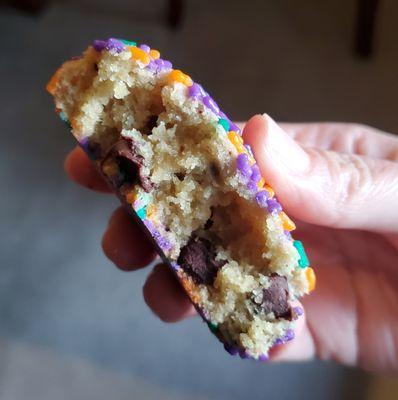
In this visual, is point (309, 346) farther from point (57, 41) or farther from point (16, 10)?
point (16, 10)

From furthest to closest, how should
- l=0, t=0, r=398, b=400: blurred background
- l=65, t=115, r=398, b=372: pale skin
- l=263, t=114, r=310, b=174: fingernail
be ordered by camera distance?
l=0, t=0, r=398, b=400: blurred background, l=65, t=115, r=398, b=372: pale skin, l=263, t=114, r=310, b=174: fingernail

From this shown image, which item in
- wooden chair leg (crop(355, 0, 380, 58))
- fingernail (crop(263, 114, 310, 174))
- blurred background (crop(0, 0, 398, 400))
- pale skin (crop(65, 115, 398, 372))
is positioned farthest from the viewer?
wooden chair leg (crop(355, 0, 380, 58))

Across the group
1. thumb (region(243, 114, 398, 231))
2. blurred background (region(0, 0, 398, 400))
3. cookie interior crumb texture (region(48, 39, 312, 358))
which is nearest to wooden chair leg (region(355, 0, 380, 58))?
blurred background (region(0, 0, 398, 400))

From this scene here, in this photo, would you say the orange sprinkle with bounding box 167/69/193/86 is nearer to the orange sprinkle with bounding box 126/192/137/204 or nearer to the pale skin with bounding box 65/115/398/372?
the orange sprinkle with bounding box 126/192/137/204

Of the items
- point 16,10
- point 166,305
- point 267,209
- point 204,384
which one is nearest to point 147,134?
point 267,209

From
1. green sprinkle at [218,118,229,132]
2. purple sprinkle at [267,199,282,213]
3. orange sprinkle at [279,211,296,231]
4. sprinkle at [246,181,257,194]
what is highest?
green sprinkle at [218,118,229,132]

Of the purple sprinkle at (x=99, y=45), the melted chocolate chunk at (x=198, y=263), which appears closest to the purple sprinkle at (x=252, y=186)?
the melted chocolate chunk at (x=198, y=263)

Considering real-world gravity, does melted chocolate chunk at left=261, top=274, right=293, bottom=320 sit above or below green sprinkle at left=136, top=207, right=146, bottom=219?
below

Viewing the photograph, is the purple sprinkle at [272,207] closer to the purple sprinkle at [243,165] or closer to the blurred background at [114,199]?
the purple sprinkle at [243,165]
